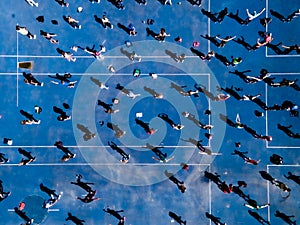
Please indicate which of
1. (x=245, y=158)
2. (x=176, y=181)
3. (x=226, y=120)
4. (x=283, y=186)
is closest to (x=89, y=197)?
(x=176, y=181)

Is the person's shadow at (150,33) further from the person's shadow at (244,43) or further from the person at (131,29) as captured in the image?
the person's shadow at (244,43)

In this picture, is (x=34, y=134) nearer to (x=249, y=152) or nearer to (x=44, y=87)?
(x=44, y=87)

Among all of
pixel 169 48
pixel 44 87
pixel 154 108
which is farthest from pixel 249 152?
pixel 44 87

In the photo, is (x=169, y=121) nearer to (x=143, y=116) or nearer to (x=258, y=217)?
(x=143, y=116)

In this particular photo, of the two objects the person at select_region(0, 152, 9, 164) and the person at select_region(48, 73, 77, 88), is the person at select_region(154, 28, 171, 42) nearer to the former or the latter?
the person at select_region(48, 73, 77, 88)

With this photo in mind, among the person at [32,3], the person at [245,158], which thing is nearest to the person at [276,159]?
the person at [245,158]

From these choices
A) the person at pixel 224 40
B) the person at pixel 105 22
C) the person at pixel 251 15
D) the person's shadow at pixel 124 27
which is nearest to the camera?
the person at pixel 251 15

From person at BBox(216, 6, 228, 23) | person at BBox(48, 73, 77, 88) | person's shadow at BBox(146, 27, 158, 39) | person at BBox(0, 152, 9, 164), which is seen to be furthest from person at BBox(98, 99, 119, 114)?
person at BBox(216, 6, 228, 23)

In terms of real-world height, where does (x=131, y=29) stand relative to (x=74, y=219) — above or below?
above

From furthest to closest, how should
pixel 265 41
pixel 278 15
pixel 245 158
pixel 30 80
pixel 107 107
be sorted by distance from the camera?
pixel 107 107
pixel 245 158
pixel 30 80
pixel 278 15
pixel 265 41
